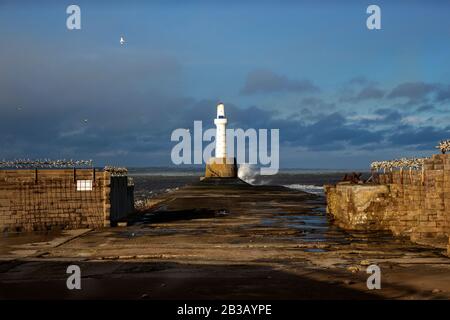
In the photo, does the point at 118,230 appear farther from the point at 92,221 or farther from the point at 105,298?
the point at 105,298

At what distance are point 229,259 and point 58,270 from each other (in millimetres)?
4555

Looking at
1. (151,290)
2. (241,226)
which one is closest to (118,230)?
(241,226)

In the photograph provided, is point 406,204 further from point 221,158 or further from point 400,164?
point 221,158

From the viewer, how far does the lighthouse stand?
289 feet

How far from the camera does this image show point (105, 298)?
1064cm

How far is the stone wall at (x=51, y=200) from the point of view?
75.3 ft

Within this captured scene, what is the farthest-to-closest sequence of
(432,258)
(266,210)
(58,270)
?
(266,210)
(432,258)
(58,270)

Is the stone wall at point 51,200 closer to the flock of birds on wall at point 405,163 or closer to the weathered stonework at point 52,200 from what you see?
the weathered stonework at point 52,200

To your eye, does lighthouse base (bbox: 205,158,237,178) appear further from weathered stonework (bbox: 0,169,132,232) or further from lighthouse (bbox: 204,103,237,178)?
weathered stonework (bbox: 0,169,132,232)

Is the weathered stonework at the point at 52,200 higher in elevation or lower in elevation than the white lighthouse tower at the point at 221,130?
lower

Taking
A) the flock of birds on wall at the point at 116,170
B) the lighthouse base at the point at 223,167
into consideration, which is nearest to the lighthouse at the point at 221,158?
the lighthouse base at the point at 223,167

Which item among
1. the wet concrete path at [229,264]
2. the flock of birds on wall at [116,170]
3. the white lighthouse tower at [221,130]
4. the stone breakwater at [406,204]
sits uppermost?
the white lighthouse tower at [221,130]

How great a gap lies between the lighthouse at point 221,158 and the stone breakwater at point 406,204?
63.2m

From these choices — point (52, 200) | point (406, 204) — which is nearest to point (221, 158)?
point (52, 200)
